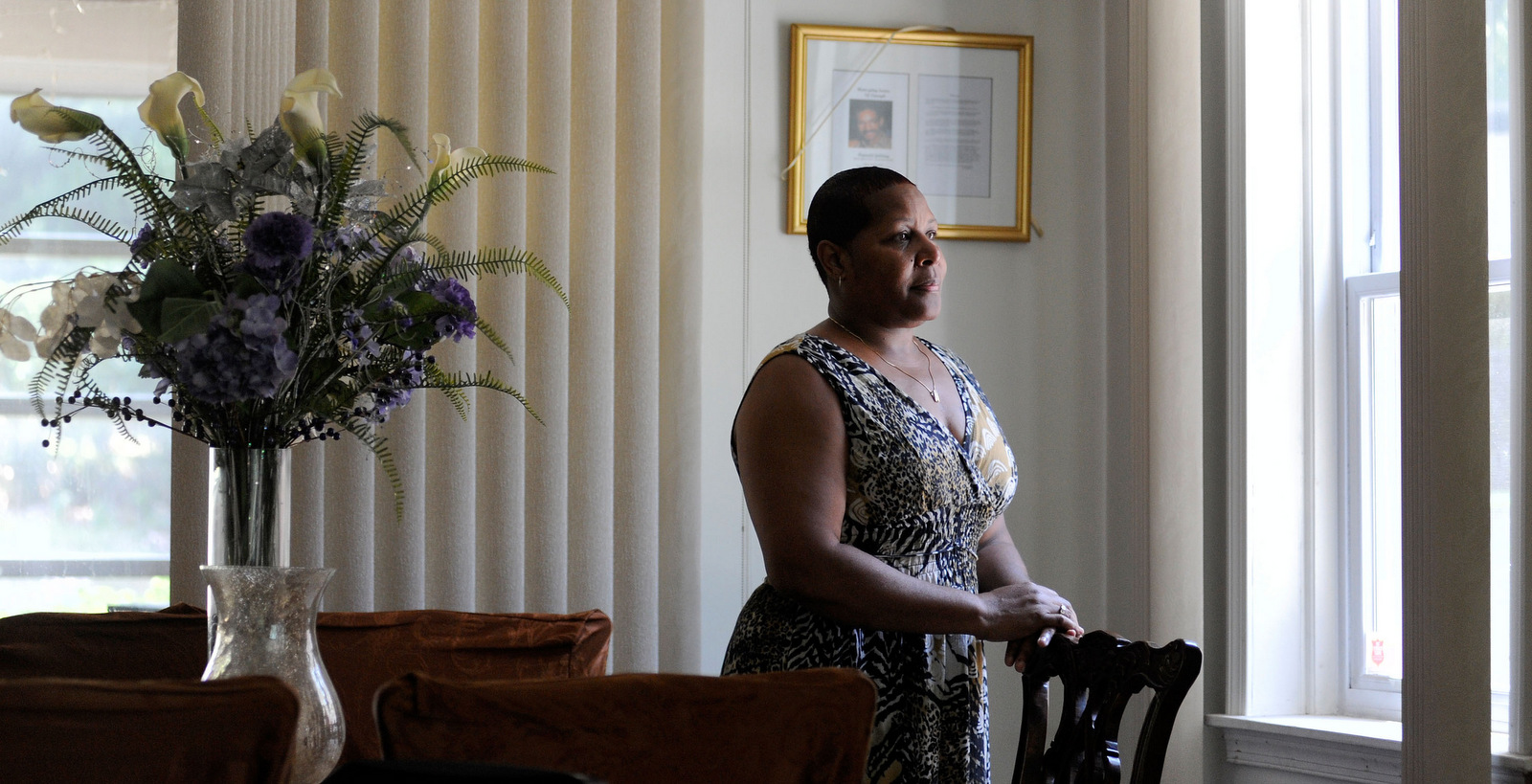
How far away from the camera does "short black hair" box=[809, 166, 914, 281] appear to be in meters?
1.95

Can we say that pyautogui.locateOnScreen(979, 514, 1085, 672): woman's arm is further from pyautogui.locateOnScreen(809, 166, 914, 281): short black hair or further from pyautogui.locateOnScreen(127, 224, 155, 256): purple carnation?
pyautogui.locateOnScreen(127, 224, 155, 256): purple carnation

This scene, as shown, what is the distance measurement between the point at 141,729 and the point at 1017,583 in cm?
132

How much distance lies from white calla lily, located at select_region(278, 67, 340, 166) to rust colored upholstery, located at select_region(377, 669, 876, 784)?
73cm

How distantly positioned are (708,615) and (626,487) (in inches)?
13.6

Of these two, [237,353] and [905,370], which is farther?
[905,370]

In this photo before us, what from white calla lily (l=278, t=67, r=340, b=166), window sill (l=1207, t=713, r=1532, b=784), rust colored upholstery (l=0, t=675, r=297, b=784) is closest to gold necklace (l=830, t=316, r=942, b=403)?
white calla lily (l=278, t=67, r=340, b=166)

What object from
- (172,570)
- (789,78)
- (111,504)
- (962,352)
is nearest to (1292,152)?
(962,352)

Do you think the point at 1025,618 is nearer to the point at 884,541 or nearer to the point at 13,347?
the point at 884,541

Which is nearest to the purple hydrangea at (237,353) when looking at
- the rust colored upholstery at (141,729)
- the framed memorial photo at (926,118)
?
the rust colored upholstery at (141,729)

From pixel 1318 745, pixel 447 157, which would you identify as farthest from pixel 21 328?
pixel 1318 745

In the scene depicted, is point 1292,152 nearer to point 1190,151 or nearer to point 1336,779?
point 1190,151

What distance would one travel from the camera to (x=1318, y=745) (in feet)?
7.41

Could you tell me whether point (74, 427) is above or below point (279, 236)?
below

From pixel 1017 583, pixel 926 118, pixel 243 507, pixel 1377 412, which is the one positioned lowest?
pixel 1017 583
